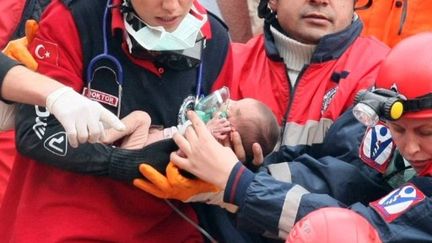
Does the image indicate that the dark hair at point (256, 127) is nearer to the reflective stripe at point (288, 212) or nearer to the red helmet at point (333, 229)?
the reflective stripe at point (288, 212)

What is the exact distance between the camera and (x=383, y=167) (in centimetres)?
274

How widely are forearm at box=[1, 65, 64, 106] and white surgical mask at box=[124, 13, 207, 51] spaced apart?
0.99 feet

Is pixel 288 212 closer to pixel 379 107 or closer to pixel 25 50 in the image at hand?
pixel 379 107

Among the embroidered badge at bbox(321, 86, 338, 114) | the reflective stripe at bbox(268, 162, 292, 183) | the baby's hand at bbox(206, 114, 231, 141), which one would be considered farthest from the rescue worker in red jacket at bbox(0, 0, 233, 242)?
the embroidered badge at bbox(321, 86, 338, 114)

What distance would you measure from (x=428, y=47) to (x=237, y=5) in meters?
1.71

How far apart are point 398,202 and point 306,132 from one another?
562 mm

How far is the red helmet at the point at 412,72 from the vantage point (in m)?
2.50

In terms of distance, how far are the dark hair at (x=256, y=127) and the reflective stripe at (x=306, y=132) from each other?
189mm

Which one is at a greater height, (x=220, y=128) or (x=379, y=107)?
(x=379, y=107)

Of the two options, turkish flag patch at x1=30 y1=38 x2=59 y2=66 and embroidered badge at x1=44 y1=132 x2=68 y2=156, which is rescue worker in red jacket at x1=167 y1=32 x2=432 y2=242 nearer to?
embroidered badge at x1=44 y1=132 x2=68 y2=156

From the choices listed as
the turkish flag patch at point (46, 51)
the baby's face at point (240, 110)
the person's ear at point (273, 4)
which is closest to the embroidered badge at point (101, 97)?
the turkish flag patch at point (46, 51)

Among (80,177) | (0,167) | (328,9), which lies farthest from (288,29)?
(0,167)

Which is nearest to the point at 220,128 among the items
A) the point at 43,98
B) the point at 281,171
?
the point at 281,171

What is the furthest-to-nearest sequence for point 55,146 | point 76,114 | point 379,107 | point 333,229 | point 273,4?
point 273,4 → point 55,146 → point 379,107 → point 76,114 → point 333,229
